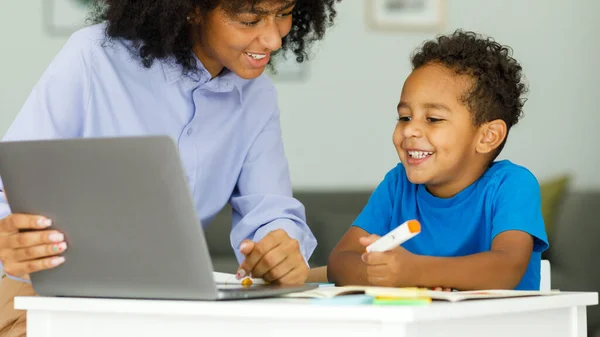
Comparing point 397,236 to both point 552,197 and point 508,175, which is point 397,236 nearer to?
point 508,175

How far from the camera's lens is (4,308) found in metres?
1.40

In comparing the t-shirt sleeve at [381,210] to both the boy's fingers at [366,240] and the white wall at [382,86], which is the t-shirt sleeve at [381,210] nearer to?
the boy's fingers at [366,240]

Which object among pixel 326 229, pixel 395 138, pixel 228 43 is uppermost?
pixel 228 43

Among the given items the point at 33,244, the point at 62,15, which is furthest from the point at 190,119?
the point at 62,15

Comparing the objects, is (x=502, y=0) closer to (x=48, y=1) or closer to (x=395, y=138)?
(x=48, y=1)

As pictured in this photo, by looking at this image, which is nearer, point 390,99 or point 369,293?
point 369,293

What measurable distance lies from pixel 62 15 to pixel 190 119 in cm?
256

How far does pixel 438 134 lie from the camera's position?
158cm

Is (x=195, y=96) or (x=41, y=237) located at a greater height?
(x=195, y=96)

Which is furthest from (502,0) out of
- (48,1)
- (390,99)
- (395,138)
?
(395,138)

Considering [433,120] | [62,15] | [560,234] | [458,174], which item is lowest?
[560,234]

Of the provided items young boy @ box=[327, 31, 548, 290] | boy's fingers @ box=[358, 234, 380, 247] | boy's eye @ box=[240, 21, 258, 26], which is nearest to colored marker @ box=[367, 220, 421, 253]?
boy's fingers @ box=[358, 234, 380, 247]

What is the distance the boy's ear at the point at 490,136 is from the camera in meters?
1.63

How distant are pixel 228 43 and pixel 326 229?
7.27 ft
